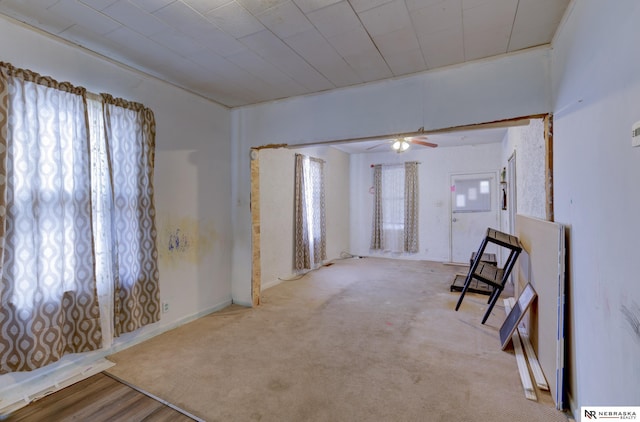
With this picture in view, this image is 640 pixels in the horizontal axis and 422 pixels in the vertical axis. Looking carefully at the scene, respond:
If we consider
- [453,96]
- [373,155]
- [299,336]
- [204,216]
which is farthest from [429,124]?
[373,155]

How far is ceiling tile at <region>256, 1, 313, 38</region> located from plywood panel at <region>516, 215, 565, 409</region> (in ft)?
6.82

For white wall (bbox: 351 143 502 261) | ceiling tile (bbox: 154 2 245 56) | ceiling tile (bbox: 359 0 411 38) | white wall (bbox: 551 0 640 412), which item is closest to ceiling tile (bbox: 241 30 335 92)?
ceiling tile (bbox: 154 2 245 56)

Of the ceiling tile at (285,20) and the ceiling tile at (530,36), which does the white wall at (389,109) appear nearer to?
the ceiling tile at (530,36)

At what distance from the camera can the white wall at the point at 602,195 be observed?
3.46ft

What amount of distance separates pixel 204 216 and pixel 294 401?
2.18 m

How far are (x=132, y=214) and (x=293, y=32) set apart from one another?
1963 mm

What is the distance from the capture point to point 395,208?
22.0 ft

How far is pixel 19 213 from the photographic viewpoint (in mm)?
1897

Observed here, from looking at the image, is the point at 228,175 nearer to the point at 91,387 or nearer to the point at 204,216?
the point at 204,216

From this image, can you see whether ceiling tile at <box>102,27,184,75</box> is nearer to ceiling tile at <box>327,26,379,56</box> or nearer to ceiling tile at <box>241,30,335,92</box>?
ceiling tile at <box>241,30,335,92</box>

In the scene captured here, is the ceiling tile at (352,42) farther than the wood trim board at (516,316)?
No

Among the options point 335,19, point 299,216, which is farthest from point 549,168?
point 299,216

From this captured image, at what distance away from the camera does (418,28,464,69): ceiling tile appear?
81.5 inches

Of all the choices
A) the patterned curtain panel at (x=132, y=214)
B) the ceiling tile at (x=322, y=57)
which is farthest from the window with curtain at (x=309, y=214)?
the patterned curtain panel at (x=132, y=214)
